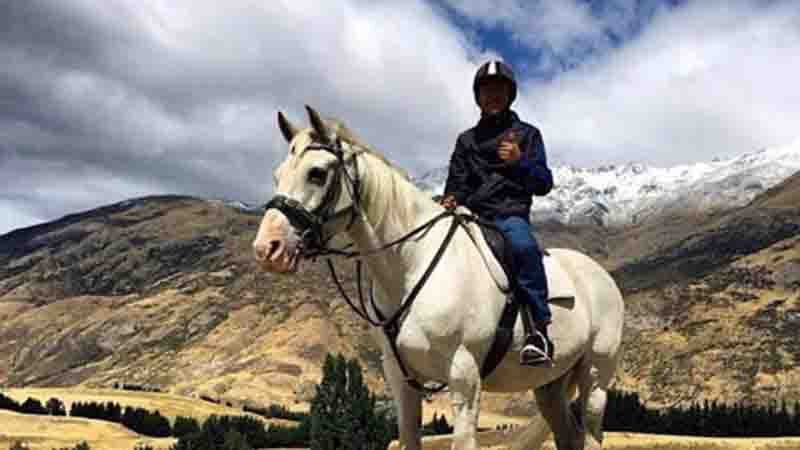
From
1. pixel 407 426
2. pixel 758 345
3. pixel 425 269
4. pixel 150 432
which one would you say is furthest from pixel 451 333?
pixel 758 345

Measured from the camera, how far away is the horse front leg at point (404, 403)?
719cm

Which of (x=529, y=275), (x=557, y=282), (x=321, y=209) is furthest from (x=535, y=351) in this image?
(x=321, y=209)

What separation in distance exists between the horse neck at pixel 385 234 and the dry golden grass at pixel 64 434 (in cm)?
9259

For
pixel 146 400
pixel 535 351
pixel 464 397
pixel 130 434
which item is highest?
pixel 535 351

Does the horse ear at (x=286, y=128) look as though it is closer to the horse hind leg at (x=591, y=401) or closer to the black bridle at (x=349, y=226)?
the black bridle at (x=349, y=226)

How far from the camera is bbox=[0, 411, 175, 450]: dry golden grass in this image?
9488 centimetres

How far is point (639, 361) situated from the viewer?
191 meters

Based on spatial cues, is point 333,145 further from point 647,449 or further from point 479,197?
point 647,449

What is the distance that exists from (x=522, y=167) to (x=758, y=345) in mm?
194094

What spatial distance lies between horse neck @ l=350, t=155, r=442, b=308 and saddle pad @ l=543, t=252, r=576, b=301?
173 cm

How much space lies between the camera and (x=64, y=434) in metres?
104

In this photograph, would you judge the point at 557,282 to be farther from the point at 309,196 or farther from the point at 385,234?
the point at 309,196

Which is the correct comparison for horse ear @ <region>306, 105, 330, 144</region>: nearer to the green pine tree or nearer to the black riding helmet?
the black riding helmet

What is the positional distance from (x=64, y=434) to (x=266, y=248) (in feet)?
372
